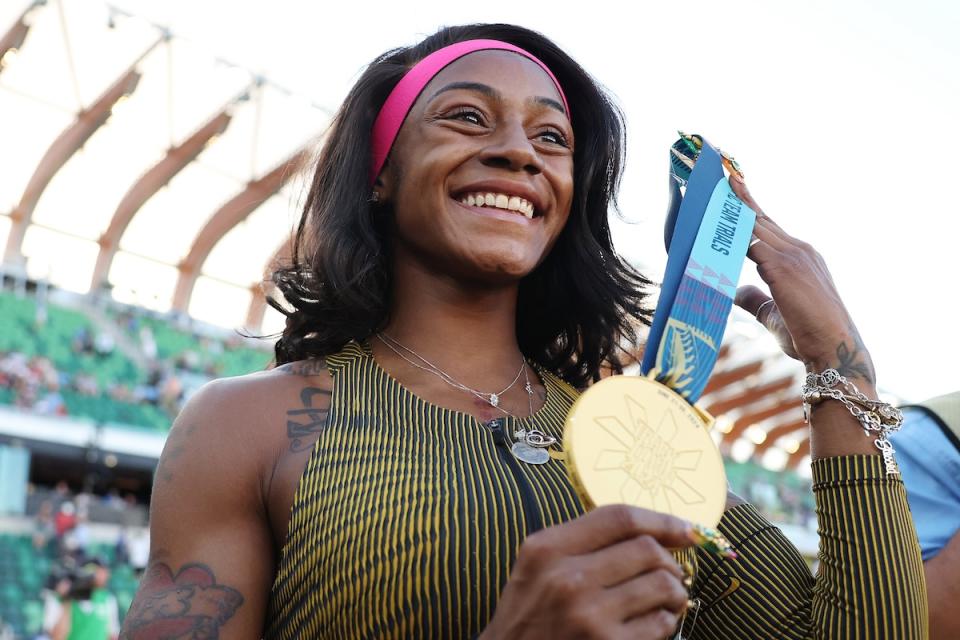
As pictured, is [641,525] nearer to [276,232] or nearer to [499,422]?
[499,422]

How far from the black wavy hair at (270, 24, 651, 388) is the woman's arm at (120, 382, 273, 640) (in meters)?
0.45

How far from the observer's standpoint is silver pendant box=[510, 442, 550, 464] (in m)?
1.76

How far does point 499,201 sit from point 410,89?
427mm

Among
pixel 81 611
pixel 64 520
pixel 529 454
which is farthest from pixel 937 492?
pixel 64 520

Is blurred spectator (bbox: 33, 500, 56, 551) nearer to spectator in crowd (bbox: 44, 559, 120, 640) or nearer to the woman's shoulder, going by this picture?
spectator in crowd (bbox: 44, 559, 120, 640)

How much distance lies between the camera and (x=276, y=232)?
86.2 feet

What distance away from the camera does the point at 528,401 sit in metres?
2.08

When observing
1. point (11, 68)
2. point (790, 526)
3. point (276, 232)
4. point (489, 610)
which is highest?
point (489, 610)

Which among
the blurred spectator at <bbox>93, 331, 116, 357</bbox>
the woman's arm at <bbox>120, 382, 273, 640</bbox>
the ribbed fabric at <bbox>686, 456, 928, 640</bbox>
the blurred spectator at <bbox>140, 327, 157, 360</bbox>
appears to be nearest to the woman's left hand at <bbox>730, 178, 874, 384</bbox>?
the ribbed fabric at <bbox>686, 456, 928, 640</bbox>

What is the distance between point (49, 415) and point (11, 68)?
8.99 meters

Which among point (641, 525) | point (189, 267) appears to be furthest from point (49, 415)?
point (641, 525)

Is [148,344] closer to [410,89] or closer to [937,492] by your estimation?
[410,89]

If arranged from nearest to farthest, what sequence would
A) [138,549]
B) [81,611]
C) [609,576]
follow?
[609,576]
[81,611]
[138,549]

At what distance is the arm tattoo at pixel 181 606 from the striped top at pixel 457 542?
0.10 m
